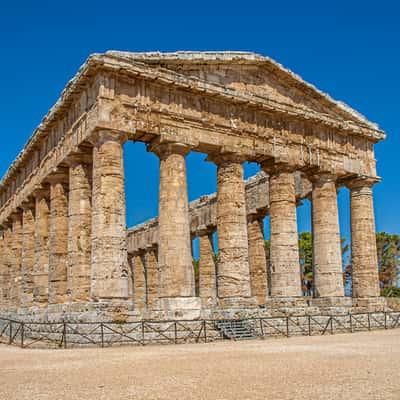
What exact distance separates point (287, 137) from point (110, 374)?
17.5 metres

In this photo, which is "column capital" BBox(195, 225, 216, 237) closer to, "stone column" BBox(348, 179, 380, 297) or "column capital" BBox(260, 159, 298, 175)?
"stone column" BBox(348, 179, 380, 297)

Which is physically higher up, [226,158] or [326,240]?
[226,158]

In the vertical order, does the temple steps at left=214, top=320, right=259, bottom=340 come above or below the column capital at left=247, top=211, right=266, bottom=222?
below

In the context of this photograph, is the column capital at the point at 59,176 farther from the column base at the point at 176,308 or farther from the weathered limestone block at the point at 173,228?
the column base at the point at 176,308

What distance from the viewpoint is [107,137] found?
782 inches

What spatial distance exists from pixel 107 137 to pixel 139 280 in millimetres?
25174

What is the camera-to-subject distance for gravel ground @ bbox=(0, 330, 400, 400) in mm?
8102

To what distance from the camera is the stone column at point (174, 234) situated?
2016cm

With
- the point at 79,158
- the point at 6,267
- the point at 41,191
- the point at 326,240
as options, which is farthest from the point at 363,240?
the point at 6,267

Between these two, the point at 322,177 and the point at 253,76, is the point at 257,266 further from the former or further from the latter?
the point at 253,76

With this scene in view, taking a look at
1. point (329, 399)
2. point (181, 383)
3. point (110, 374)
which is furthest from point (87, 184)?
point (329, 399)

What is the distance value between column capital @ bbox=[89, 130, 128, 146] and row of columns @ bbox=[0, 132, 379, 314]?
4cm

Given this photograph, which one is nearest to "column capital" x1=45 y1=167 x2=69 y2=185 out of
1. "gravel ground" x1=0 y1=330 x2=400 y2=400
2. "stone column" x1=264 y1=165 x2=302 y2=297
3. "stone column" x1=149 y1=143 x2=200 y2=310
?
"stone column" x1=149 y1=143 x2=200 y2=310

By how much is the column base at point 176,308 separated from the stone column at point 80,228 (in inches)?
132
